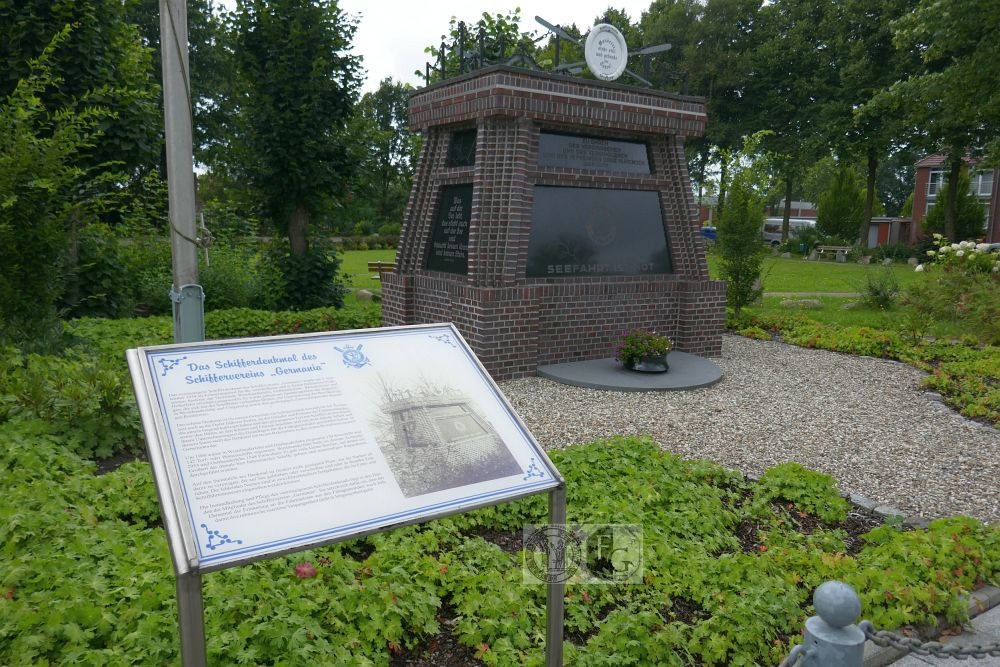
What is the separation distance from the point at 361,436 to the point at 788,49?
137ft

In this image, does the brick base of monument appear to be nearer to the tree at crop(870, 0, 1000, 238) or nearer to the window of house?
the tree at crop(870, 0, 1000, 238)

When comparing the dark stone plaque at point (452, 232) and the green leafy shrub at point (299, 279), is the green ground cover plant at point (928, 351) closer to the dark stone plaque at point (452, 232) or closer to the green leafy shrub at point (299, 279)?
the dark stone plaque at point (452, 232)

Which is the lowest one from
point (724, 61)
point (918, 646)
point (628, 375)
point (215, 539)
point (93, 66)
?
point (628, 375)

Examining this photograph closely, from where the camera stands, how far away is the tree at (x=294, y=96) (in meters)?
13.2

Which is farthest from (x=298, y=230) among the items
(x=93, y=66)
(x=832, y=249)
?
(x=832, y=249)

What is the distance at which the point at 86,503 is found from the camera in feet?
13.8

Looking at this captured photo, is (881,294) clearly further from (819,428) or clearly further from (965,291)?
(819,428)

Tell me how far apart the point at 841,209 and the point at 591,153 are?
38342 millimetres

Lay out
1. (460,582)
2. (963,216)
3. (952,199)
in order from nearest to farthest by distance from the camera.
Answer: (460,582), (952,199), (963,216)

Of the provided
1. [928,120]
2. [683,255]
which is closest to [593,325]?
[683,255]

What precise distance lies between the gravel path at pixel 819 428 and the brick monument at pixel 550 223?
35.4 inches

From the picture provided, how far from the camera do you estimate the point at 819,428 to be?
6.89 m

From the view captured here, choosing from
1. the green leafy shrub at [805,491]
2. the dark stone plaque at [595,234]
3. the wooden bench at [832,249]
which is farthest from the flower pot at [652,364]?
the wooden bench at [832,249]

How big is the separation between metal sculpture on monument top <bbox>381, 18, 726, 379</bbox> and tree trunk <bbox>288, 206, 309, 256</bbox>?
4801 mm
